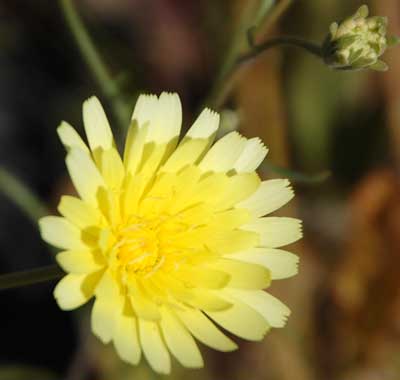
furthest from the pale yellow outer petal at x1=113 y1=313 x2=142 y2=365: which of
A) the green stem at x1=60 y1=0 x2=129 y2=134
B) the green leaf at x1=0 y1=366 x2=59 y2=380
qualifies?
the green leaf at x1=0 y1=366 x2=59 y2=380

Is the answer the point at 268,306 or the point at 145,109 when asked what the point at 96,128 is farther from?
the point at 268,306

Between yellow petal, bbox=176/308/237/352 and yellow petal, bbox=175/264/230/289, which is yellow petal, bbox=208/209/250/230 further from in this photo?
yellow petal, bbox=176/308/237/352

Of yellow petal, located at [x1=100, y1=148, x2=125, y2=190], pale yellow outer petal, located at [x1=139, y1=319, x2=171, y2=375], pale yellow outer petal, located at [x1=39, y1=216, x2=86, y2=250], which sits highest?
yellow petal, located at [x1=100, y1=148, x2=125, y2=190]

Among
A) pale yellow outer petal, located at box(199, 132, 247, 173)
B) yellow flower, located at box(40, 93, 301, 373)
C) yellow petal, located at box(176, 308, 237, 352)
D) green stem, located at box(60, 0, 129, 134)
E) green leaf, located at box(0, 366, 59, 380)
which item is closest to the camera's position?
yellow flower, located at box(40, 93, 301, 373)

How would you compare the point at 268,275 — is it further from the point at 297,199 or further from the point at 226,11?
the point at 226,11

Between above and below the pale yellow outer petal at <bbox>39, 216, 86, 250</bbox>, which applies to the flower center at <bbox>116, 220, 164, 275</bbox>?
above

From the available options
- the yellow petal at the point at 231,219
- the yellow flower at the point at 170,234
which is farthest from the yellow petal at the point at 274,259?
the yellow petal at the point at 231,219

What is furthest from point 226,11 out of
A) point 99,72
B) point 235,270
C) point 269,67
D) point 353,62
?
point 235,270
